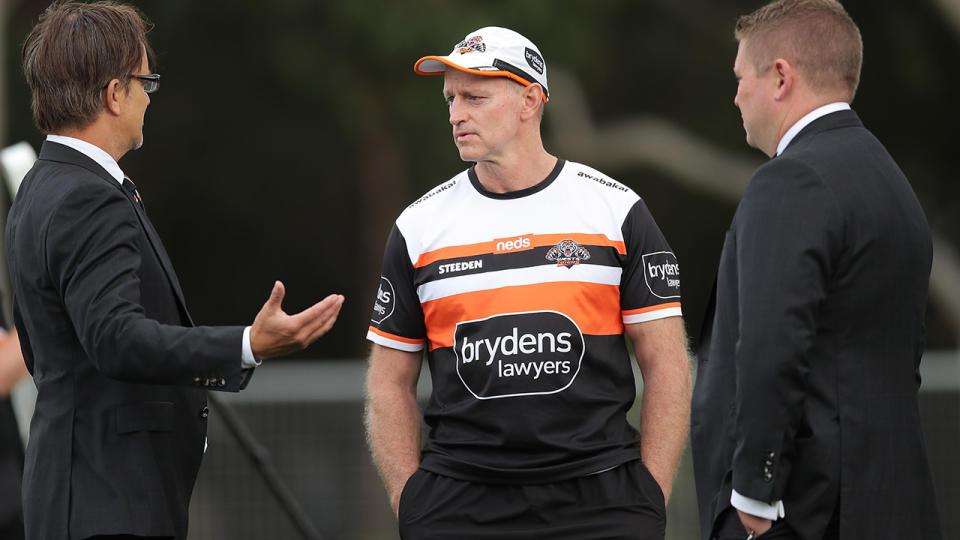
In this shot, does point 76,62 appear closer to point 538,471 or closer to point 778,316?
point 538,471

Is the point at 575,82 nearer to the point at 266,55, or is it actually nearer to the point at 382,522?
the point at 266,55

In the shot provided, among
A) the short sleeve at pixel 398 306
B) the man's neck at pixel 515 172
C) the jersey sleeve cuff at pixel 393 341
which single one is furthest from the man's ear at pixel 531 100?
the jersey sleeve cuff at pixel 393 341

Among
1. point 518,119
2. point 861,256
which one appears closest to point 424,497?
point 518,119

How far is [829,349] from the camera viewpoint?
3457 mm

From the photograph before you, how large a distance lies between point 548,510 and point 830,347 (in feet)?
3.16

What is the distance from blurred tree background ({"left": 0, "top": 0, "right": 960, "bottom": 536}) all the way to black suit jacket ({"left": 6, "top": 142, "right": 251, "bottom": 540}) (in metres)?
8.51

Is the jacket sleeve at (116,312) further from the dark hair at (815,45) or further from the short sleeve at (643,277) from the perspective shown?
the dark hair at (815,45)

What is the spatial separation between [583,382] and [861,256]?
92cm

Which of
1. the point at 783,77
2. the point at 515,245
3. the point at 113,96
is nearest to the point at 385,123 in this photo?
the point at 515,245

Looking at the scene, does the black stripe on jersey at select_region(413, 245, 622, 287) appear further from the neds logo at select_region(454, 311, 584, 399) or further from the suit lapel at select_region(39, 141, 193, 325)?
the suit lapel at select_region(39, 141, 193, 325)

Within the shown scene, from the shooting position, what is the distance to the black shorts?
3.87 metres

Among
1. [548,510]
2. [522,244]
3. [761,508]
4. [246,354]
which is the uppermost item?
[522,244]

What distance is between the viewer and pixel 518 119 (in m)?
4.18

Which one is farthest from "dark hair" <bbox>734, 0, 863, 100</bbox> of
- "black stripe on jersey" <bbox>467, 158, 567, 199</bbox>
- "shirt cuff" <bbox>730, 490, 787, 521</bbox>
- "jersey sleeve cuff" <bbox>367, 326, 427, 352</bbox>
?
"jersey sleeve cuff" <bbox>367, 326, 427, 352</bbox>
